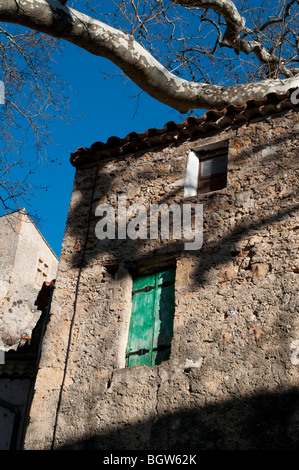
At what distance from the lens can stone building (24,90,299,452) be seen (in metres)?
5.62

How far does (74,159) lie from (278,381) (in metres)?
4.00

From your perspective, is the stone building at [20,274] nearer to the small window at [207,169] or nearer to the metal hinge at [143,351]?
the small window at [207,169]

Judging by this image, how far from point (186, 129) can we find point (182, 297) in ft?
6.97

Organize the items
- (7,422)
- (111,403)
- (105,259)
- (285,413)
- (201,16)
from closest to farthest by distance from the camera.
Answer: (285,413) < (111,403) < (105,259) < (7,422) < (201,16)

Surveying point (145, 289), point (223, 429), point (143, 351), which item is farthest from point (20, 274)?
point (223, 429)

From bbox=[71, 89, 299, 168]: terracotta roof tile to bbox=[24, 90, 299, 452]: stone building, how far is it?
17 millimetres

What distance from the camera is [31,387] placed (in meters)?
8.82

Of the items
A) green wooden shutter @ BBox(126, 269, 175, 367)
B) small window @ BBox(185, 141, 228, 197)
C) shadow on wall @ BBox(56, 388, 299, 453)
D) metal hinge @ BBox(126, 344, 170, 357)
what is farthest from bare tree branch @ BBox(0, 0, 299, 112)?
shadow on wall @ BBox(56, 388, 299, 453)

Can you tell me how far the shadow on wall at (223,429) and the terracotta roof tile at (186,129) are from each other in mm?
3146

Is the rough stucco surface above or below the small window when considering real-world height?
above

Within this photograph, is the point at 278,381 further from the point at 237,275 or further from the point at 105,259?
the point at 105,259

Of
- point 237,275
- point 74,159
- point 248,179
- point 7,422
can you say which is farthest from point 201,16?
point 7,422

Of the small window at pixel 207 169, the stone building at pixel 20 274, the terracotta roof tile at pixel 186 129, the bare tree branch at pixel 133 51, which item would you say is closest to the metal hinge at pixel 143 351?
the small window at pixel 207 169

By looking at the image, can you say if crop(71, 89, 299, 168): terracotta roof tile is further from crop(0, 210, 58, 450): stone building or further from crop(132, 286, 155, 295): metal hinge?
crop(0, 210, 58, 450): stone building
